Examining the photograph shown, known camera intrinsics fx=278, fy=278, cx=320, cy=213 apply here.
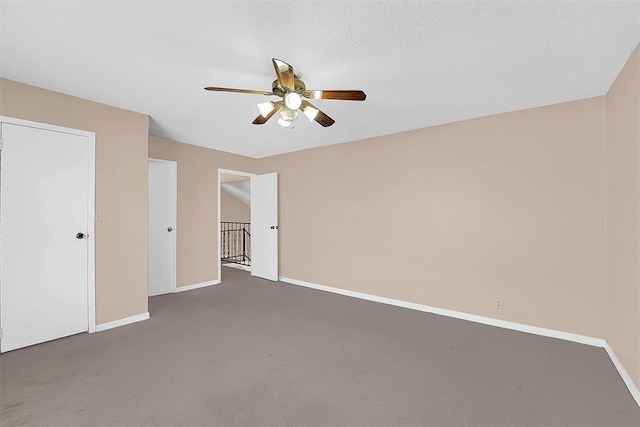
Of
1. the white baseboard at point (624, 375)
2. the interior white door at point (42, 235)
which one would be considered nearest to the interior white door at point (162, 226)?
the interior white door at point (42, 235)

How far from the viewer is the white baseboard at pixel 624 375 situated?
1.89 meters

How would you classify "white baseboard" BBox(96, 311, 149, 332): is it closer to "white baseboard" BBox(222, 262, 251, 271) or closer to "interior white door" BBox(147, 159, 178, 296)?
"interior white door" BBox(147, 159, 178, 296)

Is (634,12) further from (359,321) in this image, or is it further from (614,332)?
(359,321)

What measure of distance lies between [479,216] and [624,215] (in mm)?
1212

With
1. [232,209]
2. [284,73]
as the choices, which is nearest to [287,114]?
[284,73]

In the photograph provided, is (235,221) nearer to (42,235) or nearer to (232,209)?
(232,209)

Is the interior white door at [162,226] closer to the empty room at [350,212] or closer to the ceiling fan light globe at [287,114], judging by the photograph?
the empty room at [350,212]

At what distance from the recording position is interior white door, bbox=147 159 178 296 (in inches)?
168

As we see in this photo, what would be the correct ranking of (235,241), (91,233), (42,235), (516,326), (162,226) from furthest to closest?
1. (235,241)
2. (162,226)
3. (516,326)
4. (91,233)
5. (42,235)

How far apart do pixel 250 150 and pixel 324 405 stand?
13.9 ft

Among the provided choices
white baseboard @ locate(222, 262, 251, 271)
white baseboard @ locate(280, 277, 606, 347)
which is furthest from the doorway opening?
white baseboard @ locate(280, 277, 606, 347)

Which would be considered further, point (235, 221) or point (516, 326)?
point (235, 221)

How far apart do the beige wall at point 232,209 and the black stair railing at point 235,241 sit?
13.7 inches

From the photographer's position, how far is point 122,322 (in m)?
3.11
